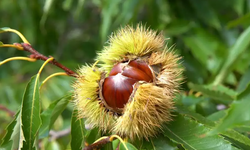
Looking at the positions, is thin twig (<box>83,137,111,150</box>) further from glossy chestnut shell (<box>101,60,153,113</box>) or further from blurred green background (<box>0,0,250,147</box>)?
blurred green background (<box>0,0,250,147</box>)

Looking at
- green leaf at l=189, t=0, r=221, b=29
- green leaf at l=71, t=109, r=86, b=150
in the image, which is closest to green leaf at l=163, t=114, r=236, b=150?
green leaf at l=71, t=109, r=86, b=150

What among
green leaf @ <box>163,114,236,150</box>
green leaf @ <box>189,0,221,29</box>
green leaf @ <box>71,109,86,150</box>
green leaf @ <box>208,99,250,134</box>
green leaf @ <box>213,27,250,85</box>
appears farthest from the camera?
green leaf @ <box>189,0,221,29</box>

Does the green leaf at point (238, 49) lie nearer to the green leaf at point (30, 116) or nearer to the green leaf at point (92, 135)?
the green leaf at point (92, 135)

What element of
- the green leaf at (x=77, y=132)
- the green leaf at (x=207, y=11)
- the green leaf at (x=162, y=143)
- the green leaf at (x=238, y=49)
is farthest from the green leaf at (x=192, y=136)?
the green leaf at (x=207, y=11)

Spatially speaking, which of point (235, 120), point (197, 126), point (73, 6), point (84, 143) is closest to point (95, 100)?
point (84, 143)

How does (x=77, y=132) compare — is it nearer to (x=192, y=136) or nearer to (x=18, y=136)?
(x=18, y=136)
